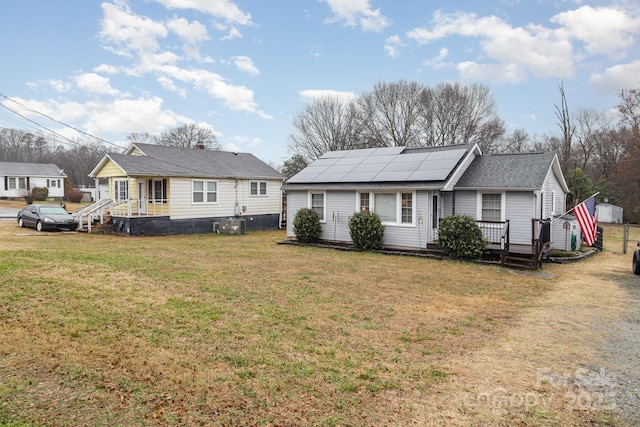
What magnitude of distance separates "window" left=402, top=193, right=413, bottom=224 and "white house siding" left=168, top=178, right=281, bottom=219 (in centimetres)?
1151

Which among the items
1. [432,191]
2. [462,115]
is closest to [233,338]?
[432,191]

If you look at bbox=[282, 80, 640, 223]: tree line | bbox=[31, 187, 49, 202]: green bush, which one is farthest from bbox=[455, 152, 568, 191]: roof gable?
bbox=[31, 187, 49, 202]: green bush

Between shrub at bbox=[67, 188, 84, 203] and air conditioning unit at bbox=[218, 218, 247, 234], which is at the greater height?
shrub at bbox=[67, 188, 84, 203]

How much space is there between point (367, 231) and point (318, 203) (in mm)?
3192

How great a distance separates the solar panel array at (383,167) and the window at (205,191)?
6599 mm

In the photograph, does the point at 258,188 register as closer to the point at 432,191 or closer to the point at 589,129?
the point at 432,191

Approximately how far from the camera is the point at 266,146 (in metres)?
40.4

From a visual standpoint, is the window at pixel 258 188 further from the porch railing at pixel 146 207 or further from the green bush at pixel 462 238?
the green bush at pixel 462 238

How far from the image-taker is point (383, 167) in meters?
16.1

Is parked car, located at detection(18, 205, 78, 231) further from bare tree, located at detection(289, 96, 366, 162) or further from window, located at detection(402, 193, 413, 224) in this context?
bare tree, located at detection(289, 96, 366, 162)

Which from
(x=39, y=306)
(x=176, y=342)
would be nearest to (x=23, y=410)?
(x=176, y=342)

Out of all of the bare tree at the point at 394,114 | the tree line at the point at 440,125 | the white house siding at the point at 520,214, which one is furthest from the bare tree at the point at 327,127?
the white house siding at the point at 520,214

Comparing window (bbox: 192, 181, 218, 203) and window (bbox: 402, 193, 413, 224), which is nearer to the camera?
window (bbox: 402, 193, 413, 224)

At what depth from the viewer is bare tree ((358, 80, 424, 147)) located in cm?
3700
